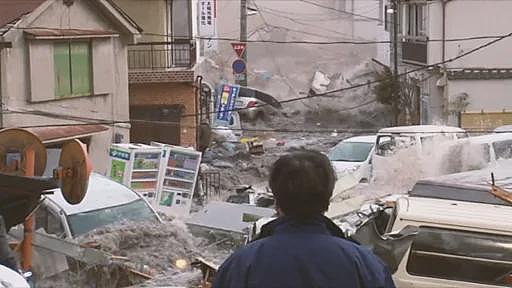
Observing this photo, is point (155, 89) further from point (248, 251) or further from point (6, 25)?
point (248, 251)

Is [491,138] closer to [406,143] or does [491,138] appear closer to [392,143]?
[406,143]

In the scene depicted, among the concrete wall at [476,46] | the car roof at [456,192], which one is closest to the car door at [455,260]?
the car roof at [456,192]

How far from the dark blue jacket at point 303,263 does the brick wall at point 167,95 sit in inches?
774

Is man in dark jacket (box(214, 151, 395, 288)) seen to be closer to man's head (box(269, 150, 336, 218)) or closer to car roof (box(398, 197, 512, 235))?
man's head (box(269, 150, 336, 218))

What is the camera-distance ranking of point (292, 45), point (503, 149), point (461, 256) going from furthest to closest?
point (292, 45) → point (503, 149) → point (461, 256)

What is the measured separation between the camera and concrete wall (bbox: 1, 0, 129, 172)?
53.1 ft

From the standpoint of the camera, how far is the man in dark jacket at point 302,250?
262 centimetres

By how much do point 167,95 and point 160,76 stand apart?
82 cm

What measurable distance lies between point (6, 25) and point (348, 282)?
1468cm

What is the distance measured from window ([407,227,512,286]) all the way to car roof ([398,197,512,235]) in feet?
0.22

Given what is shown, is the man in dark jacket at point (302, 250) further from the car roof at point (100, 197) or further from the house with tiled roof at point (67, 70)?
the house with tiled roof at point (67, 70)

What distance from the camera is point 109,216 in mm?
10562

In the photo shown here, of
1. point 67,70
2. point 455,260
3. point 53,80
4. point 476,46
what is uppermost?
point 476,46

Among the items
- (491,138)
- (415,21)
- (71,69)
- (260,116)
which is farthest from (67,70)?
(260,116)
